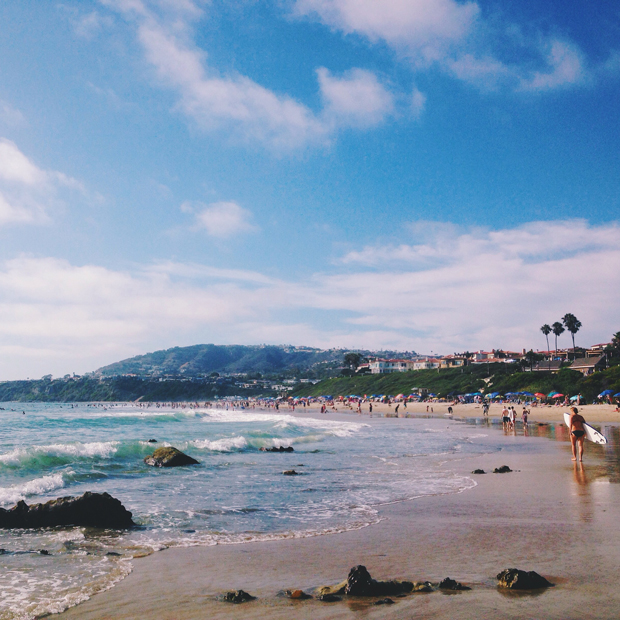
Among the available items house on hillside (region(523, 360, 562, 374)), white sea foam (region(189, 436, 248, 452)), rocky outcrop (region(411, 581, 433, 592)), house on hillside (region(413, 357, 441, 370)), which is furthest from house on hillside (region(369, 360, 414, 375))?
rocky outcrop (region(411, 581, 433, 592))

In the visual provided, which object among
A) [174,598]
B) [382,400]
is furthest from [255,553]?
[382,400]

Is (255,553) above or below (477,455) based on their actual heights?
above

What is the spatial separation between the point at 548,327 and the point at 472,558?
118 metres

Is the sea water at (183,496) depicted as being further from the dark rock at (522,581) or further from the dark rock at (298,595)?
the dark rock at (522,581)

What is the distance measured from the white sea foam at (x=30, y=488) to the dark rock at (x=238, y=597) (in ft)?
30.1

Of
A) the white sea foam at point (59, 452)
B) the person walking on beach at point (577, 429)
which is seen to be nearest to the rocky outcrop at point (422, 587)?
the person walking on beach at point (577, 429)

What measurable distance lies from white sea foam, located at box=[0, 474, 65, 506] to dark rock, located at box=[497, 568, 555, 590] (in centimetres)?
1147

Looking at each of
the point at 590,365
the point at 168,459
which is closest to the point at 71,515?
the point at 168,459

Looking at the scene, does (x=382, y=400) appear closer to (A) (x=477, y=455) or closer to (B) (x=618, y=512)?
(A) (x=477, y=455)

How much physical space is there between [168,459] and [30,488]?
5.68 metres

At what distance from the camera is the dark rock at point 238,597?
5180mm

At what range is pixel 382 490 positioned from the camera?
42.1ft

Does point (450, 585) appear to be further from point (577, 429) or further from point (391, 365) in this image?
point (391, 365)

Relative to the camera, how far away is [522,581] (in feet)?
16.7
